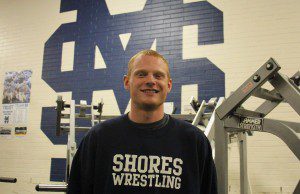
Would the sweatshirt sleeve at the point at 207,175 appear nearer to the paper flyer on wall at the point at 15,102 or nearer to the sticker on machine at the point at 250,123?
the sticker on machine at the point at 250,123

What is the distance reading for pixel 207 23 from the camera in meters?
4.61

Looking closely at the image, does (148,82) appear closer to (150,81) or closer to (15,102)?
(150,81)

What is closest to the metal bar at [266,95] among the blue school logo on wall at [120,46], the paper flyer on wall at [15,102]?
the blue school logo on wall at [120,46]

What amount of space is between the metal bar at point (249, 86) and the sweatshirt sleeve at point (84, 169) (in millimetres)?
897

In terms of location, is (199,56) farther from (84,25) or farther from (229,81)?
(84,25)

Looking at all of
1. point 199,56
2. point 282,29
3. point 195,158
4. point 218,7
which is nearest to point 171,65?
point 199,56

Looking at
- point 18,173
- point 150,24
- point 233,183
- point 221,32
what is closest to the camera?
point 233,183

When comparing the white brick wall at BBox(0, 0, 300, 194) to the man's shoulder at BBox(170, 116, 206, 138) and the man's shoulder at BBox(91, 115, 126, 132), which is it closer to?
the man's shoulder at BBox(170, 116, 206, 138)

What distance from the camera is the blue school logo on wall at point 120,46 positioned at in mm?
Answer: 4562

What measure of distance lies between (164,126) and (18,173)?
4791 mm

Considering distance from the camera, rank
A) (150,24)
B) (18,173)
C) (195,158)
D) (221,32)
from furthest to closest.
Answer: (18,173) < (150,24) < (221,32) < (195,158)

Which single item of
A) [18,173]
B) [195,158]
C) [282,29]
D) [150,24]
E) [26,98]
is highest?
[150,24]

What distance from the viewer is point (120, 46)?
201 inches

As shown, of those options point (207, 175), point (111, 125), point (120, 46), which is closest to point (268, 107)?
point (207, 175)
